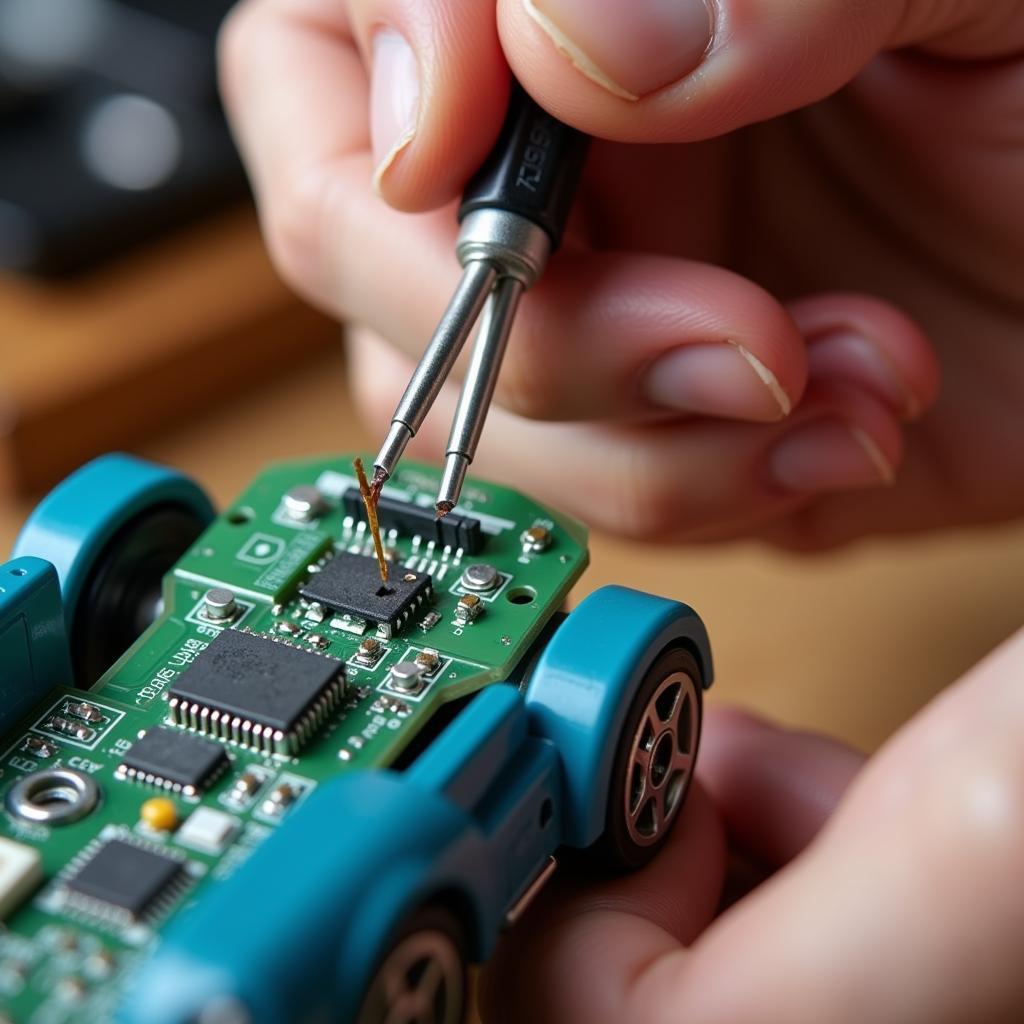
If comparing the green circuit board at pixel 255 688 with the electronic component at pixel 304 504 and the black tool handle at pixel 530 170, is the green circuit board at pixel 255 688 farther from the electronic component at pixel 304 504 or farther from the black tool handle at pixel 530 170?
the black tool handle at pixel 530 170

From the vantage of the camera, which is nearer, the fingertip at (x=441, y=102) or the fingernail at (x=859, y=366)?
the fingertip at (x=441, y=102)

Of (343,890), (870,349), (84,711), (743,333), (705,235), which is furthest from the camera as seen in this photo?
(705,235)

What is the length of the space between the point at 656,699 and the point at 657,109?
0.43 meters

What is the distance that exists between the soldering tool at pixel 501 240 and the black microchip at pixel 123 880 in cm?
32

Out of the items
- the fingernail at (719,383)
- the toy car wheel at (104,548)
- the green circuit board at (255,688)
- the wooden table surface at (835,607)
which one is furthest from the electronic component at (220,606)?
the wooden table surface at (835,607)

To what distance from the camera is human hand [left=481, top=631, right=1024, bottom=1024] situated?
71 centimetres

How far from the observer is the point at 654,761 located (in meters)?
0.96

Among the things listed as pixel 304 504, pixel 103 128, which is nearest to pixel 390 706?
pixel 304 504

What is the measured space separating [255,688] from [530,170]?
1.54 feet

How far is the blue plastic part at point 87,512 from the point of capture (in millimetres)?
1049

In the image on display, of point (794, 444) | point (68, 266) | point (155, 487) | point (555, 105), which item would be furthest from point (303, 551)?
point (68, 266)

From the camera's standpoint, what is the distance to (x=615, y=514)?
1.41 m

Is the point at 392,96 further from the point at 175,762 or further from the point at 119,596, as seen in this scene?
the point at 175,762

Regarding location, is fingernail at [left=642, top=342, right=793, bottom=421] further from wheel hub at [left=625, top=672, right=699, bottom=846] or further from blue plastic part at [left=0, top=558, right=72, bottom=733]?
blue plastic part at [left=0, top=558, right=72, bottom=733]
